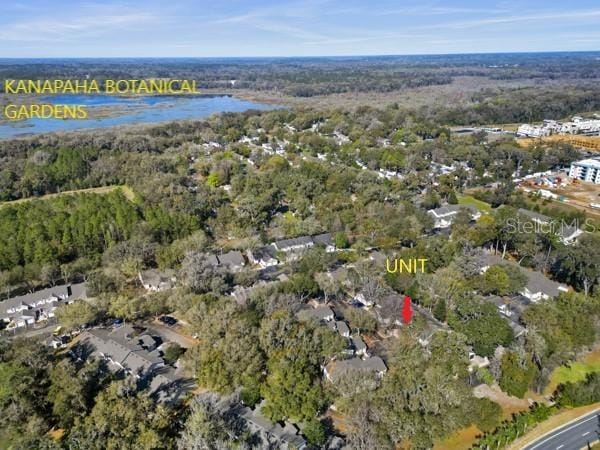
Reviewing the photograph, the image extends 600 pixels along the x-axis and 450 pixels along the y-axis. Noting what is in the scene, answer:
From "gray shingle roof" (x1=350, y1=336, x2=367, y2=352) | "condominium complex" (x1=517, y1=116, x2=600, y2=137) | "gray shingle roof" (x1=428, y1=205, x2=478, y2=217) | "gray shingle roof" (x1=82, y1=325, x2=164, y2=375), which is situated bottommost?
"gray shingle roof" (x1=350, y1=336, x2=367, y2=352)

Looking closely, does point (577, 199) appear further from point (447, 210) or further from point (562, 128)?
point (562, 128)

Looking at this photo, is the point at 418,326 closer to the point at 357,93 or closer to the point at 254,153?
the point at 254,153

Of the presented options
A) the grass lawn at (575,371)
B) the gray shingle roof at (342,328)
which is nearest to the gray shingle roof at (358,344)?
the gray shingle roof at (342,328)

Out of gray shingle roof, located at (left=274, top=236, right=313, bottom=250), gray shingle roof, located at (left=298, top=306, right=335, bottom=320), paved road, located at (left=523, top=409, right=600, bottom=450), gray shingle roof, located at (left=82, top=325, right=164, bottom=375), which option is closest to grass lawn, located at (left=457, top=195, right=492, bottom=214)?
gray shingle roof, located at (left=274, top=236, right=313, bottom=250)

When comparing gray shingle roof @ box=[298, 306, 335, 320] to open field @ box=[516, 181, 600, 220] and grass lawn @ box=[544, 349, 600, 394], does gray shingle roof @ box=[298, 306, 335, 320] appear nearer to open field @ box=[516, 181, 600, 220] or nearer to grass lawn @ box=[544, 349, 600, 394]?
grass lawn @ box=[544, 349, 600, 394]

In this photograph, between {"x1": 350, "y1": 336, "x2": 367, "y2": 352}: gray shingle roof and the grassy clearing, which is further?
{"x1": 350, "y1": 336, "x2": 367, "y2": 352}: gray shingle roof

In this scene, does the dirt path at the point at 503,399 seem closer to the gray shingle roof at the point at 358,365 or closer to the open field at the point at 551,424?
the open field at the point at 551,424

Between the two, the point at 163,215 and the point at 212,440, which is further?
the point at 163,215

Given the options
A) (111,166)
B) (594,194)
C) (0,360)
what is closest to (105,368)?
(0,360)
